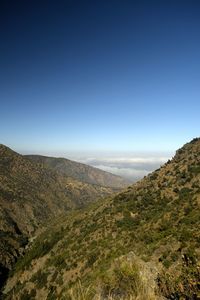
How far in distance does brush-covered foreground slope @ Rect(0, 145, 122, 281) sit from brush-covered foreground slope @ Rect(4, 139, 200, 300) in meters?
19.4

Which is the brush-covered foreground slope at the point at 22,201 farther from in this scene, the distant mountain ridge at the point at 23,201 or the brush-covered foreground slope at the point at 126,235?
the brush-covered foreground slope at the point at 126,235

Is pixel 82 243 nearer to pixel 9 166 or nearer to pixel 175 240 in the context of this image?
pixel 175 240

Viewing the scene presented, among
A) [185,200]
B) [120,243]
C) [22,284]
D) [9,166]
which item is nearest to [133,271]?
[120,243]

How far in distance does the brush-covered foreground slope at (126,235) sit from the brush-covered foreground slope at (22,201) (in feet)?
63.7

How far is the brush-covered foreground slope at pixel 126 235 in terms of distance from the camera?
1638 inches

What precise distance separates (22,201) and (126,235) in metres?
92.8

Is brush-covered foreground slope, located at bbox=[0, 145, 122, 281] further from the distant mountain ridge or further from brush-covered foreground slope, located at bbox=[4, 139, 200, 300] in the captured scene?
brush-covered foreground slope, located at bbox=[4, 139, 200, 300]

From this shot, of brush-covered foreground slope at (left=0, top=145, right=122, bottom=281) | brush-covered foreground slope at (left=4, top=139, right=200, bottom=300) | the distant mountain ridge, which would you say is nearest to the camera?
brush-covered foreground slope at (left=4, top=139, right=200, bottom=300)

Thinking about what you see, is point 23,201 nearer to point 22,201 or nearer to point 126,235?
point 22,201

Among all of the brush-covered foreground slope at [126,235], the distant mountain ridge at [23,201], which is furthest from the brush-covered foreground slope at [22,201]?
the brush-covered foreground slope at [126,235]

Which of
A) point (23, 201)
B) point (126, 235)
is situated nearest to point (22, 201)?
point (23, 201)

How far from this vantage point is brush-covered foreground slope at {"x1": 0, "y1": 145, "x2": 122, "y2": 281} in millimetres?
106688

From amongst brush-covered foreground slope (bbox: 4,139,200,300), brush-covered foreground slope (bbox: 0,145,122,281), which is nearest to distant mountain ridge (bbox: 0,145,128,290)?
brush-covered foreground slope (bbox: 0,145,122,281)

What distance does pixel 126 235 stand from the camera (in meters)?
60.1
